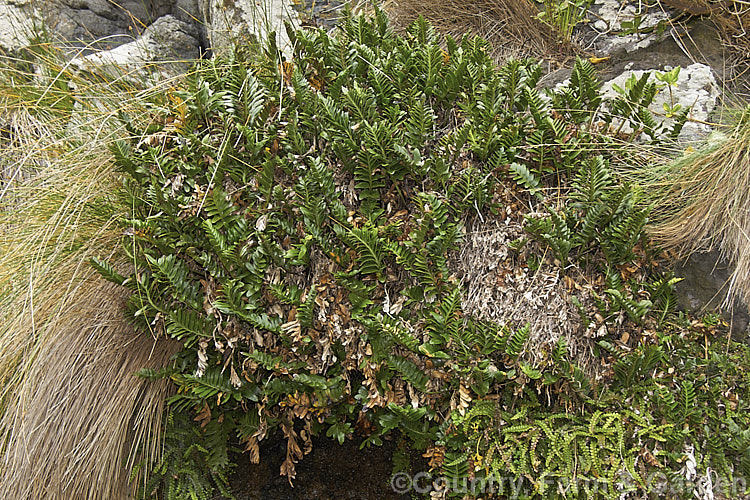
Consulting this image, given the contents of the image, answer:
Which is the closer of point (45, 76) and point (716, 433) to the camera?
point (716, 433)

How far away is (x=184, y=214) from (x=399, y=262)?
3.03ft

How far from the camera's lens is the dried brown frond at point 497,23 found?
342cm

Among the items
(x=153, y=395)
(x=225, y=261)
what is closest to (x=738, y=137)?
(x=225, y=261)

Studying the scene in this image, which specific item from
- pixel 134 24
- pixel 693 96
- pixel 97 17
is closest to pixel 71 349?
pixel 693 96

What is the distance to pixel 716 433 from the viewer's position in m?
2.13

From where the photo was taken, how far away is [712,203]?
2256 mm

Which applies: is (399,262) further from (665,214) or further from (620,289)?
(665,214)

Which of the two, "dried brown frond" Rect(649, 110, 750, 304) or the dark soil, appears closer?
"dried brown frond" Rect(649, 110, 750, 304)

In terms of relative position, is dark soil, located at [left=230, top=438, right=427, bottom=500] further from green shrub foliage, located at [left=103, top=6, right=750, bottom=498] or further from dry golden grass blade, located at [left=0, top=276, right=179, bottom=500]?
dry golden grass blade, located at [left=0, top=276, right=179, bottom=500]

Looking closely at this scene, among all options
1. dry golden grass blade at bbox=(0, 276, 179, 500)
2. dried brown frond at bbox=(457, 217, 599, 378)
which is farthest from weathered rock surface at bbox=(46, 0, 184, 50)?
dried brown frond at bbox=(457, 217, 599, 378)

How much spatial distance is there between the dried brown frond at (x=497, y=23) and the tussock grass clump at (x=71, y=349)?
84.4 inches

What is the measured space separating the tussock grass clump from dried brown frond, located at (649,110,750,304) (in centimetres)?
218

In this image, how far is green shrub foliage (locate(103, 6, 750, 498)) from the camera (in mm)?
2154

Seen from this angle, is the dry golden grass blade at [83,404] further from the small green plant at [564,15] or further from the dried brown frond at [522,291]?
the small green plant at [564,15]
